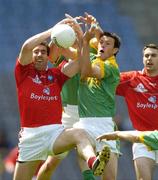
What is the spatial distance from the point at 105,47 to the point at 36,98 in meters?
1.22

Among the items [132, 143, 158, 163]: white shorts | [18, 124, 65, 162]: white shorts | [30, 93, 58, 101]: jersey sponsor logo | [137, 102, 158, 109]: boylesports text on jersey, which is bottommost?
[132, 143, 158, 163]: white shorts

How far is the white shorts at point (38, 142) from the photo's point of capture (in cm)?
1092

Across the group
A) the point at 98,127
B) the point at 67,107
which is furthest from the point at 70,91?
the point at 98,127

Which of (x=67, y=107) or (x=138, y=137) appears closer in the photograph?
(x=138, y=137)

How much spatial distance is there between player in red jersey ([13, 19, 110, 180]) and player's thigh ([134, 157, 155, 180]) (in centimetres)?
73

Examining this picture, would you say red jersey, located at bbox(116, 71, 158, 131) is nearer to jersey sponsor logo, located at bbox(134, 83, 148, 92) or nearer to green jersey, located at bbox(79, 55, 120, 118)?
jersey sponsor logo, located at bbox(134, 83, 148, 92)

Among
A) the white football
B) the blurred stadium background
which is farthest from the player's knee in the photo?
Result: the blurred stadium background

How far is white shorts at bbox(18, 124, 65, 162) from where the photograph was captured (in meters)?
10.9

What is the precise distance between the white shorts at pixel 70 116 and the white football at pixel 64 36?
158 cm

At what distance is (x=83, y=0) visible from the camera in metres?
22.8

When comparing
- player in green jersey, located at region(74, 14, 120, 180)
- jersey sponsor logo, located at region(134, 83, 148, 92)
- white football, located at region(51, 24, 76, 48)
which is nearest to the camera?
white football, located at region(51, 24, 76, 48)

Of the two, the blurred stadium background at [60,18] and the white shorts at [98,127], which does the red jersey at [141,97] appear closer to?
the white shorts at [98,127]

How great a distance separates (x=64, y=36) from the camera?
10617mm

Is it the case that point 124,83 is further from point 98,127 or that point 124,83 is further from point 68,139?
point 68,139
